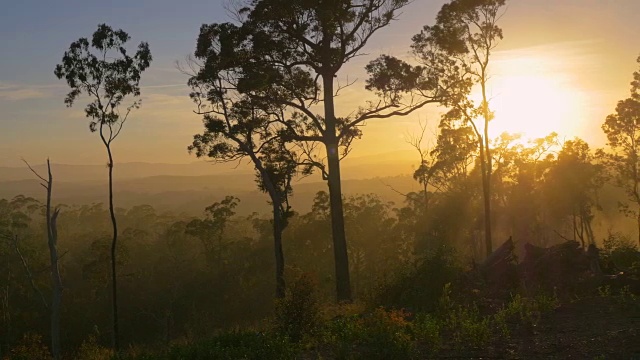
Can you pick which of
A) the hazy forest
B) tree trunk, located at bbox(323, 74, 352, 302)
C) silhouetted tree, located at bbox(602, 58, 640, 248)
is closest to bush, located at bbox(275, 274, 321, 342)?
the hazy forest

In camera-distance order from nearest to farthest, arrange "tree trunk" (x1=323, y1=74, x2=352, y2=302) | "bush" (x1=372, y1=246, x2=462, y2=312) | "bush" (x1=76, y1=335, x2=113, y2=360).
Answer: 1. "bush" (x1=372, y1=246, x2=462, y2=312)
2. "bush" (x1=76, y1=335, x2=113, y2=360)
3. "tree trunk" (x1=323, y1=74, x2=352, y2=302)

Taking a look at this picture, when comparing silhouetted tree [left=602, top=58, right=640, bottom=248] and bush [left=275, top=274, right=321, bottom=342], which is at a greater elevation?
silhouetted tree [left=602, top=58, right=640, bottom=248]

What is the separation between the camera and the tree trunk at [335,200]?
19.9 m

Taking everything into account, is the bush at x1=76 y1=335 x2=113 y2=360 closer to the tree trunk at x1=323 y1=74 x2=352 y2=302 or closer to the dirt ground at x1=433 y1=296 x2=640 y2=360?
the dirt ground at x1=433 y1=296 x2=640 y2=360

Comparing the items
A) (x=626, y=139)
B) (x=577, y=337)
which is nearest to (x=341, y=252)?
(x=577, y=337)

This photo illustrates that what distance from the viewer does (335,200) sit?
20.1 m

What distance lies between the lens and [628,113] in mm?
40469

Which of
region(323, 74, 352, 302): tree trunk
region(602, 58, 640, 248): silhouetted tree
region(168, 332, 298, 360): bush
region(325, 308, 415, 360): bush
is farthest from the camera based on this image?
region(602, 58, 640, 248): silhouetted tree

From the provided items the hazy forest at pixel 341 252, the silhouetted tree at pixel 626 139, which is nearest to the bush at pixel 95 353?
the hazy forest at pixel 341 252

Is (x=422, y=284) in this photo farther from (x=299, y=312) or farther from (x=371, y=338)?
(x=371, y=338)

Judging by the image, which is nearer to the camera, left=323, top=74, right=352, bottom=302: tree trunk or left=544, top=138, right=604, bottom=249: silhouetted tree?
left=323, top=74, right=352, bottom=302: tree trunk

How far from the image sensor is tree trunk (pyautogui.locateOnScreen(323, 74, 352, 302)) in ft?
65.2

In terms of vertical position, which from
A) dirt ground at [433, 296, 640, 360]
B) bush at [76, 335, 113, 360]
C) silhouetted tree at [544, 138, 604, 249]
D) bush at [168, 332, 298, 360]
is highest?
silhouetted tree at [544, 138, 604, 249]

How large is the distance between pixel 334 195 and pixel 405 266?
7.03 meters
